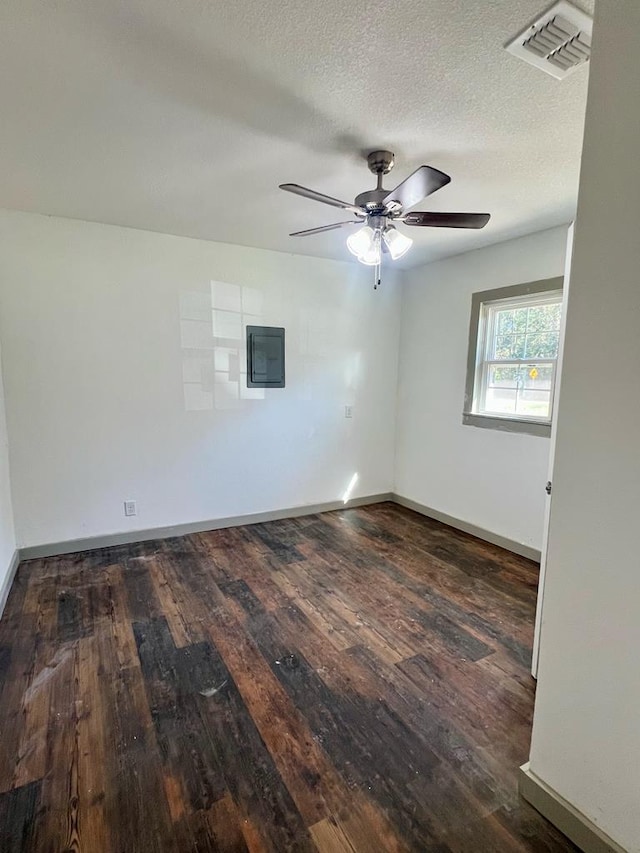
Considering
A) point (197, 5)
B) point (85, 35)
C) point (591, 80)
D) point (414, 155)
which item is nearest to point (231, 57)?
point (197, 5)

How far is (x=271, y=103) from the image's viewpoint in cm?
168

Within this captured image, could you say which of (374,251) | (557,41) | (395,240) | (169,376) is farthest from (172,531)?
(557,41)

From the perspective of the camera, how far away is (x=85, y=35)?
4.46ft

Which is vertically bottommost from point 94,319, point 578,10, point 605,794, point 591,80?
point 605,794

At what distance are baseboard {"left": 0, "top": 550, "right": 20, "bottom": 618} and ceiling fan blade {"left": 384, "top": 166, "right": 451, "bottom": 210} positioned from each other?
3.11 meters

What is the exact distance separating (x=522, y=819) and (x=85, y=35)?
293 cm

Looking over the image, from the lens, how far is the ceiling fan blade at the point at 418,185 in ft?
5.49

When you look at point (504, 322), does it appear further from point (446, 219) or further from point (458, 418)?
point (446, 219)

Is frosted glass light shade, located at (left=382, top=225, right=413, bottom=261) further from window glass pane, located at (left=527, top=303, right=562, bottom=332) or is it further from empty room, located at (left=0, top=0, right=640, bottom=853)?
window glass pane, located at (left=527, top=303, right=562, bottom=332)

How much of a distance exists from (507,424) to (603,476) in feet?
8.07

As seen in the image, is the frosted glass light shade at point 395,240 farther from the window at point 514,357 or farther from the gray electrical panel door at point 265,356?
the gray electrical panel door at point 265,356

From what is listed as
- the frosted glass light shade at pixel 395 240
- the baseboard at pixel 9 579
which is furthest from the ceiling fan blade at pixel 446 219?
the baseboard at pixel 9 579

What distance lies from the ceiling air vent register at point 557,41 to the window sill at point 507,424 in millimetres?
2324

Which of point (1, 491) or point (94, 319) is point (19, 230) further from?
point (1, 491)
